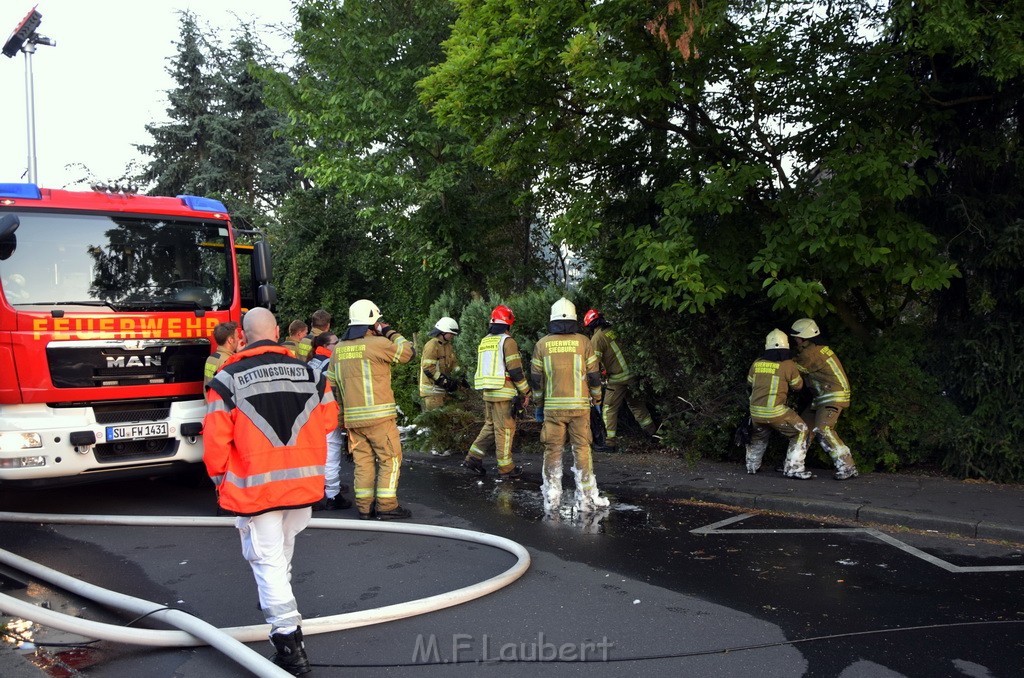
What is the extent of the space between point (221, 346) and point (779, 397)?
5.69 m

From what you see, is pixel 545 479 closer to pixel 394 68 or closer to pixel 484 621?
pixel 484 621

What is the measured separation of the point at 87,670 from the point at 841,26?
860 cm

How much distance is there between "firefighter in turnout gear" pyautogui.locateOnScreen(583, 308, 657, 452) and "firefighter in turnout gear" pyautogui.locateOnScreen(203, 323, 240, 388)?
4.84 meters

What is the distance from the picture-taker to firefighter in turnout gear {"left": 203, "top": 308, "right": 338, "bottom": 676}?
13.6 ft

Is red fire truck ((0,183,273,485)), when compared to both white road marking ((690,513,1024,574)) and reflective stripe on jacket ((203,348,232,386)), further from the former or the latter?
white road marking ((690,513,1024,574))

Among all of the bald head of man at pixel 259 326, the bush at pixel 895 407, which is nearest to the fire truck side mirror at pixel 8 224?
the bald head of man at pixel 259 326

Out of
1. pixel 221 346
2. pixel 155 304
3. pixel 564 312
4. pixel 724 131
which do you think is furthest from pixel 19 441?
pixel 724 131

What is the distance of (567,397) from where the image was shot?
7801 mm

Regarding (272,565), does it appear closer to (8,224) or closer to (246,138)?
(8,224)

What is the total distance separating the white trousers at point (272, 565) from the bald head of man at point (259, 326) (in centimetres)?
96

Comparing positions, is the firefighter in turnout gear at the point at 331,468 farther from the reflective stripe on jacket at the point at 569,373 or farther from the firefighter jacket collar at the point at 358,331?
the reflective stripe on jacket at the point at 569,373

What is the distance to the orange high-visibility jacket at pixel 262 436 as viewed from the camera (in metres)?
4.18

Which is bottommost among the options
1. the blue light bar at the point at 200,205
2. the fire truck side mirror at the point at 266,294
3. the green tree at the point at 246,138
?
the fire truck side mirror at the point at 266,294

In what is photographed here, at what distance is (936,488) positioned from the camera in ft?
26.8
